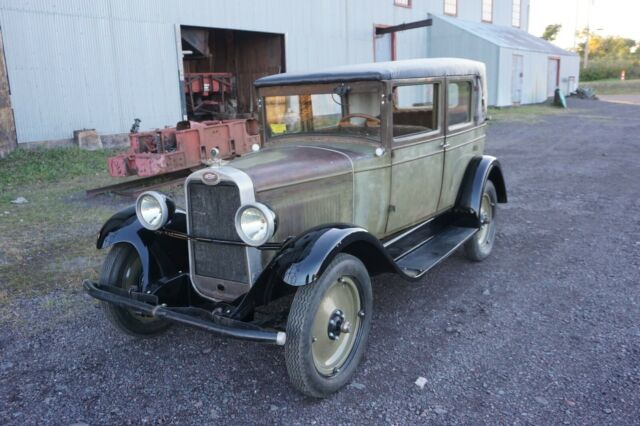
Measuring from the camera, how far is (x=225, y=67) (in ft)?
62.3

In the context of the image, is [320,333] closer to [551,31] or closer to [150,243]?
[150,243]

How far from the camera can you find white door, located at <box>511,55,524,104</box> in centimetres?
2428

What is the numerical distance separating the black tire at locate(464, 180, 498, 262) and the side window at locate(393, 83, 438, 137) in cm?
103

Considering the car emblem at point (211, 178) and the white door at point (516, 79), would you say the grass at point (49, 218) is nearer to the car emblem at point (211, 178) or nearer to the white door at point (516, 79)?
the car emblem at point (211, 178)

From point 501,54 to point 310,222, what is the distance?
71.2 feet

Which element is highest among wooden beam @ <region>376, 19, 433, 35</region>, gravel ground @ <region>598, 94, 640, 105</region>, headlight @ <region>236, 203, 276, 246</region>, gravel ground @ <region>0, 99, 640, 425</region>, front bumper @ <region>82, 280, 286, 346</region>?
wooden beam @ <region>376, 19, 433, 35</region>

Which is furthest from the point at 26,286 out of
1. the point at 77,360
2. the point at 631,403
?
the point at 631,403

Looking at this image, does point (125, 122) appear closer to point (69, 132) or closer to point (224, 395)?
point (69, 132)

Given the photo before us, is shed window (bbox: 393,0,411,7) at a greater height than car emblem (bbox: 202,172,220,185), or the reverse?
shed window (bbox: 393,0,411,7)

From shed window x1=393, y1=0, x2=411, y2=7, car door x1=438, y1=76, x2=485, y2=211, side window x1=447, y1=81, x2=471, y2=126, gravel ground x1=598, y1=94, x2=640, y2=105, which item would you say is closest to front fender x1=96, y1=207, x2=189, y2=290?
car door x1=438, y1=76, x2=485, y2=211

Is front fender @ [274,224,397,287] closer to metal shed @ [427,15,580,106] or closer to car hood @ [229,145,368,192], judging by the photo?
car hood @ [229,145,368,192]

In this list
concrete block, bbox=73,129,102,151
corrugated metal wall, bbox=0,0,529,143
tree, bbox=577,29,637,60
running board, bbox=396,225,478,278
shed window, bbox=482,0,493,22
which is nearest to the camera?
running board, bbox=396,225,478,278

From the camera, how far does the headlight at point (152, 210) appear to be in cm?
333

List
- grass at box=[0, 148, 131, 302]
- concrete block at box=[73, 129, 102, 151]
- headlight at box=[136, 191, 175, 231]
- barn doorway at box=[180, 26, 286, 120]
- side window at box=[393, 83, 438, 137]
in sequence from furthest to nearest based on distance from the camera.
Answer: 1. barn doorway at box=[180, 26, 286, 120]
2. concrete block at box=[73, 129, 102, 151]
3. grass at box=[0, 148, 131, 302]
4. side window at box=[393, 83, 438, 137]
5. headlight at box=[136, 191, 175, 231]
